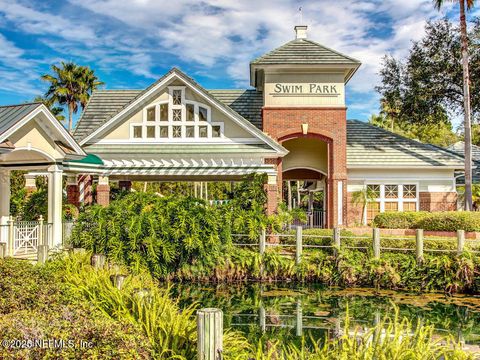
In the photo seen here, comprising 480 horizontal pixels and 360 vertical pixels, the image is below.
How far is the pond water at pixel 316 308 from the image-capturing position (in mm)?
11469

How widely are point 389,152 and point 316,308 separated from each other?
42.4 feet

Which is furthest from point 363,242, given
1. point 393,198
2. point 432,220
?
point 393,198

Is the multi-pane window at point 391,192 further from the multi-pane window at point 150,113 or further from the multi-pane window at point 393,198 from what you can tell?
the multi-pane window at point 150,113

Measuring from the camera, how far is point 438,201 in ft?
77.1

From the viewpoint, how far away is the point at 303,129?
2228 cm

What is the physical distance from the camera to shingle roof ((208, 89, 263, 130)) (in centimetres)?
2456

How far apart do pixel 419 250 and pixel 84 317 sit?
1292 cm

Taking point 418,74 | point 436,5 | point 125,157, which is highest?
point 436,5

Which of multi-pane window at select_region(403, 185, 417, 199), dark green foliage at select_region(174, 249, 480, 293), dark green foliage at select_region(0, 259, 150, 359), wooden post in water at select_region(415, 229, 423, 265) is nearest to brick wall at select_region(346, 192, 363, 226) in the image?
multi-pane window at select_region(403, 185, 417, 199)

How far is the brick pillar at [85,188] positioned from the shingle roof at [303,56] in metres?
9.36

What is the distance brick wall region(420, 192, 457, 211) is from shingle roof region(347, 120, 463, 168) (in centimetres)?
149

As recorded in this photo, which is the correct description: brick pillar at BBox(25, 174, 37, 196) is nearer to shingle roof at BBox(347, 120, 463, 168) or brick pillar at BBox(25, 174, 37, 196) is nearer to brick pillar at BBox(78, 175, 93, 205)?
brick pillar at BBox(78, 175, 93, 205)

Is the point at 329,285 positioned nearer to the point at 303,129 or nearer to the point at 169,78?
the point at 303,129

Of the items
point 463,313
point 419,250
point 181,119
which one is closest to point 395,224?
point 419,250
